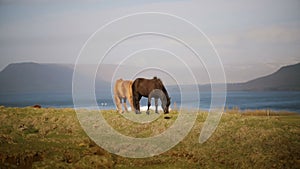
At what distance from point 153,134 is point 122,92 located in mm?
2769

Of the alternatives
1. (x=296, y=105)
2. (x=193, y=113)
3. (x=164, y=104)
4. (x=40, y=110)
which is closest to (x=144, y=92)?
(x=164, y=104)

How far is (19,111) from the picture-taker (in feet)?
46.5

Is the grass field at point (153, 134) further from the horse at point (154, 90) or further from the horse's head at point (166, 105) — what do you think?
the horse at point (154, 90)

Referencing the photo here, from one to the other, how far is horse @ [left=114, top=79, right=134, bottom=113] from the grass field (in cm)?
74

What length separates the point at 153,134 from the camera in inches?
446

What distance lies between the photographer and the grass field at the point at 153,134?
9.27 m

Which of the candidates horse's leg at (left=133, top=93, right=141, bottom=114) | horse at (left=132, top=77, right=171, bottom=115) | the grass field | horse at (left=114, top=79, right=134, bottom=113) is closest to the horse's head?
horse at (left=132, top=77, right=171, bottom=115)

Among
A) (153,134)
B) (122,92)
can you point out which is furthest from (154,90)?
(153,134)

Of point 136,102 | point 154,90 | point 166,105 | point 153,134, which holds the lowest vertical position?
point 153,134

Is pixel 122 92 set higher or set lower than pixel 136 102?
higher

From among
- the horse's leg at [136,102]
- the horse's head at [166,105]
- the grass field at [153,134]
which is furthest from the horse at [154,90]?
the grass field at [153,134]

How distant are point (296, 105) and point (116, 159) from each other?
7.67 meters

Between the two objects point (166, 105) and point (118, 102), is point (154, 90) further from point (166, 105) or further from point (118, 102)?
point (118, 102)

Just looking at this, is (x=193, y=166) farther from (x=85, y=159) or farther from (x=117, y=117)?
(x=117, y=117)
